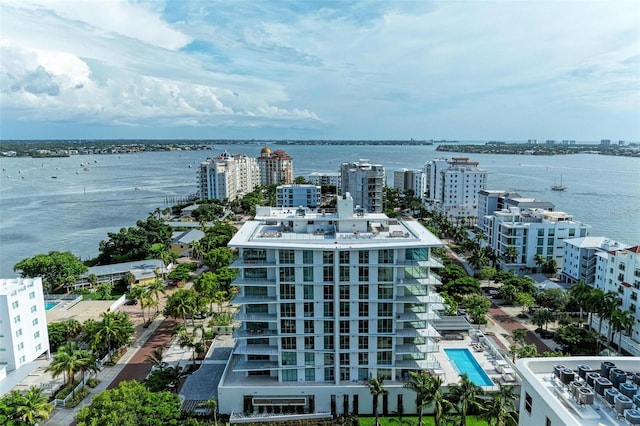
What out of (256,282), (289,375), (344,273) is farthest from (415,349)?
(256,282)

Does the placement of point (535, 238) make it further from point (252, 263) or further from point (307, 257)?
point (252, 263)

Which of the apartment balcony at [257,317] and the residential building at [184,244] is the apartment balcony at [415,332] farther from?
the residential building at [184,244]

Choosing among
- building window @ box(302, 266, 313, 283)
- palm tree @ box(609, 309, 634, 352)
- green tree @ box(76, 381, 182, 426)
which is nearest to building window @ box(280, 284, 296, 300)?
building window @ box(302, 266, 313, 283)

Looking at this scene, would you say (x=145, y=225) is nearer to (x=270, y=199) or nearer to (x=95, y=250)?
(x=95, y=250)

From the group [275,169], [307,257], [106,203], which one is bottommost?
[106,203]

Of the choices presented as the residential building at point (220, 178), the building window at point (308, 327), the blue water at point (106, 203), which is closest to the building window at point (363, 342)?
the building window at point (308, 327)

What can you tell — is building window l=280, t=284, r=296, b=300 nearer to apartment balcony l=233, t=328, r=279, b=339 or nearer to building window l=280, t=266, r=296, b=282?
building window l=280, t=266, r=296, b=282

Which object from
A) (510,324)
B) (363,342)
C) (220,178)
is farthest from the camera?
(220,178)
